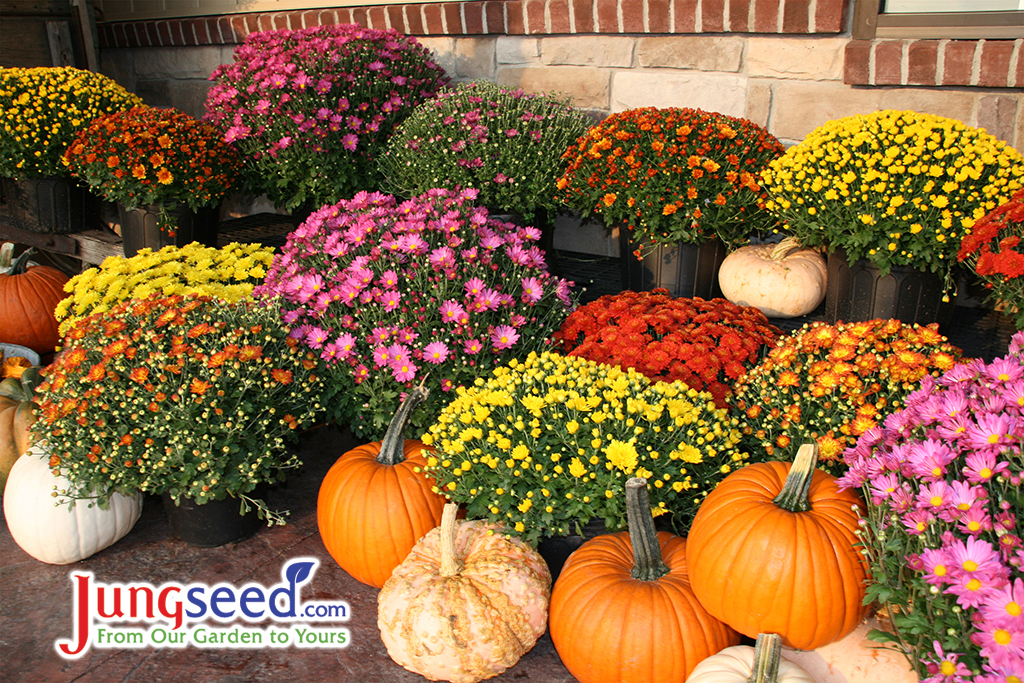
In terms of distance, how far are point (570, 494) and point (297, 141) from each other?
370cm

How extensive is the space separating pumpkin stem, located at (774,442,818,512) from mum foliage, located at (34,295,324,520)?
1.89 meters

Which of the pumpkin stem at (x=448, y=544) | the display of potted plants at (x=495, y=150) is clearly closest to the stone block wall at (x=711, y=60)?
the display of potted plants at (x=495, y=150)

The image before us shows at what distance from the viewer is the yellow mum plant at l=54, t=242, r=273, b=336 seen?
13.1 ft

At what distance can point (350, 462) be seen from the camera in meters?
3.05

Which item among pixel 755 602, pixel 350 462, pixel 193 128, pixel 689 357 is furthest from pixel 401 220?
pixel 193 128

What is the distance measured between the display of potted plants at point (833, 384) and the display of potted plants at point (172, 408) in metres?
1.83

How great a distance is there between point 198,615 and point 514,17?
176 inches

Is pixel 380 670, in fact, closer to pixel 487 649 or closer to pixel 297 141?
pixel 487 649

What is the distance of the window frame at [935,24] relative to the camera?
3.92 m

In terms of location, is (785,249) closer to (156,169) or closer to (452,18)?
(452,18)

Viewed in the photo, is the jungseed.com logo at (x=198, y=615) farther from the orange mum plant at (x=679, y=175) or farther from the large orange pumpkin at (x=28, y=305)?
→ the large orange pumpkin at (x=28, y=305)

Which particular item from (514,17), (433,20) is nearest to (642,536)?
(514,17)

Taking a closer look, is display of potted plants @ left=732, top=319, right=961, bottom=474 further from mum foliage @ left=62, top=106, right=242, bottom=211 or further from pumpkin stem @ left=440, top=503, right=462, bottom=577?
mum foliage @ left=62, top=106, right=242, bottom=211

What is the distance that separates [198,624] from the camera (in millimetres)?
2830
